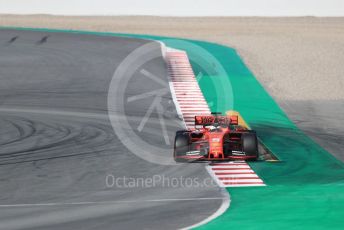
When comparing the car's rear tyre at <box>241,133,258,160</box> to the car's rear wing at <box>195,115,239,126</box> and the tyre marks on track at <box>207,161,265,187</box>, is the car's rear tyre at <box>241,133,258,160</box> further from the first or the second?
the car's rear wing at <box>195,115,239,126</box>

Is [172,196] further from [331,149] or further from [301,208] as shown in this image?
[331,149]

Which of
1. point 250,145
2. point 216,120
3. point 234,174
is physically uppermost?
point 216,120

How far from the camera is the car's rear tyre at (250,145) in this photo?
1922 cm

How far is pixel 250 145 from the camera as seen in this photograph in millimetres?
19266

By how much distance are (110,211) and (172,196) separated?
69.0 inches

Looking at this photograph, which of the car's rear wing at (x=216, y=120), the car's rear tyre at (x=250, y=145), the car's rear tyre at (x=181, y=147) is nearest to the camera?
the car's rear tyre at (x=250, y=145)

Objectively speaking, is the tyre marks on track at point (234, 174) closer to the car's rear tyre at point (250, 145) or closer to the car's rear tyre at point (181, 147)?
the car's rear tyre at point (250, 145)

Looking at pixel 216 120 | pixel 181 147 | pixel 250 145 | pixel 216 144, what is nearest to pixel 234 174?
pixel 216 144

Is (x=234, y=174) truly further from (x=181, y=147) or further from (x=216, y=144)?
(x=181, y=147)

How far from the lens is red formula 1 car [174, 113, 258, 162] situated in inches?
750

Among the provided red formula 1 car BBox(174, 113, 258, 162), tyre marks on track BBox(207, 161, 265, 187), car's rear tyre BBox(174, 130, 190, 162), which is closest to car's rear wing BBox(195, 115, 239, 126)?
red formula 1 car BBox(174, 113, 258, 162)

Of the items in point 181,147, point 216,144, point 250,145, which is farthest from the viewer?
point 181,147

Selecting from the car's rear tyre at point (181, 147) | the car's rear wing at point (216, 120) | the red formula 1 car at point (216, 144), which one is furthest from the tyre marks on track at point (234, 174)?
the car's rear wing at point (216, 120)

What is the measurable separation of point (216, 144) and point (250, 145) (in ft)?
2.94
